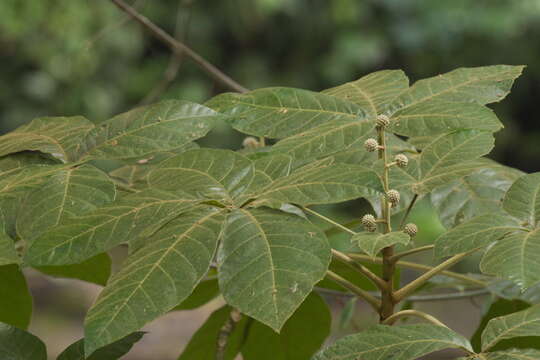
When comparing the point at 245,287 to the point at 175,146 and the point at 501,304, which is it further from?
the point at 501,304

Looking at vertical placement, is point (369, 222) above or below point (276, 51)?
above

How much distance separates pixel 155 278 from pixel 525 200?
24 cm

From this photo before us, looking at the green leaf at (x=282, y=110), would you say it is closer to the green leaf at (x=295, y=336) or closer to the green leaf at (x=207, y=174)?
the green leaf at (x=207, y=174)

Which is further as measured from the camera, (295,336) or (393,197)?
(295,336)

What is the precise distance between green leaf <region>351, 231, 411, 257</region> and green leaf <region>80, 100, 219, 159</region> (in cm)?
12

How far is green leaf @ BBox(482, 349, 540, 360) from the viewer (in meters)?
0.41

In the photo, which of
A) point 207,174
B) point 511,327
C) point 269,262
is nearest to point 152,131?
point 207,174

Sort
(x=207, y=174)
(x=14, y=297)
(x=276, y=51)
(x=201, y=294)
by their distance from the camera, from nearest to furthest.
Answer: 1. (x=207, y=174)
2. (x=14, y=297)
3. (x=201, y=294)
4. (x=276, y=51)

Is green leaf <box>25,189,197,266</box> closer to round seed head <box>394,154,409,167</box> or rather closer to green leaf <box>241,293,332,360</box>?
round seed head <box>394,154,409,167</box>

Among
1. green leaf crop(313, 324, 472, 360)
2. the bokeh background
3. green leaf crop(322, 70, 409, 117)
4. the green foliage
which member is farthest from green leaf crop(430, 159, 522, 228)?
the bokeh background

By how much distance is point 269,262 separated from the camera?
423 millimetres

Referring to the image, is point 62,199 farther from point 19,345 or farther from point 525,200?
point 525,200

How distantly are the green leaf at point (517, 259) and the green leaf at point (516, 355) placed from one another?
0.13 ft

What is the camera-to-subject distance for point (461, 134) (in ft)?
1.82
